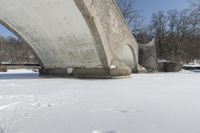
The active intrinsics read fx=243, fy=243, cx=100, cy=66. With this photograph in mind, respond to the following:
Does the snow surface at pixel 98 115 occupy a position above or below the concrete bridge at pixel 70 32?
below

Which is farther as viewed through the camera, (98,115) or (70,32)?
(70,32)

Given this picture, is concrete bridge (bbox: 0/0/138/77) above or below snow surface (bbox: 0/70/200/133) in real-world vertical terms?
above

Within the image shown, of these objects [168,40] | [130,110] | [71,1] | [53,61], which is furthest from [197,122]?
[168,40]

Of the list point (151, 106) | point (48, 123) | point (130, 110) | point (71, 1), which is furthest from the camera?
point (71, 1)

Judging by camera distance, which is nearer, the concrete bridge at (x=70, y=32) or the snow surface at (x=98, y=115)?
the snow surface at (x=98, y=115)

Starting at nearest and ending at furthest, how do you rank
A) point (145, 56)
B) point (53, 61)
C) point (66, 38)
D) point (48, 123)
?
point (48, 123), point (66, 38), point (53, 61), point (145, 56)

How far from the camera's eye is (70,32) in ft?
33.6

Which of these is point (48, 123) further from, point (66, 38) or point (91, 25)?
point (66, 38)

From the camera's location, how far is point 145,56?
70.2 feet

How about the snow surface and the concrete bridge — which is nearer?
the snow surface

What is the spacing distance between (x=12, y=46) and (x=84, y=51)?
40264 millimetres

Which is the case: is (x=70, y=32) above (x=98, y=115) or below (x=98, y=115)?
above

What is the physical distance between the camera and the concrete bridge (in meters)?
8.98

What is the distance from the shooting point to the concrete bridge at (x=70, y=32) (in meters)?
8.98
